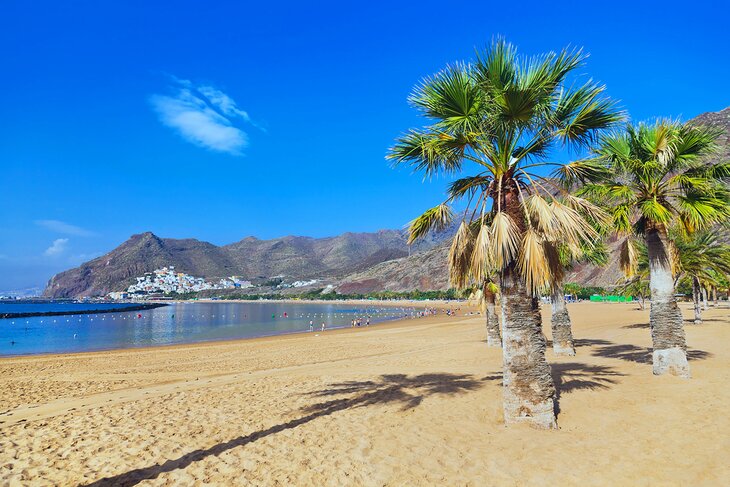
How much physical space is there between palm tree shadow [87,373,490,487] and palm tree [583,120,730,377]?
447cm

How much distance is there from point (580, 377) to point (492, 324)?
9090mm

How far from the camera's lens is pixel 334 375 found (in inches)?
545

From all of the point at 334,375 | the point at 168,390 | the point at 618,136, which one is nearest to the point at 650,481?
the point at 618,136

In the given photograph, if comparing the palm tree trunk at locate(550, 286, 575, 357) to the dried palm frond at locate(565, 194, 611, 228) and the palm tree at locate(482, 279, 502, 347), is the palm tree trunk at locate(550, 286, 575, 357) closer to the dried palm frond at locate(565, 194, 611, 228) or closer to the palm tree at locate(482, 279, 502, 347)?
the palm tree at locate(482, 279, 502, 347)

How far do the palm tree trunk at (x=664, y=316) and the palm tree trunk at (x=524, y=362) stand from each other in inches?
194

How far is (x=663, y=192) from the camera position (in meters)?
10.6

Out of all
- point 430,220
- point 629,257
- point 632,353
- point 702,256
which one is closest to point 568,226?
point 430,220

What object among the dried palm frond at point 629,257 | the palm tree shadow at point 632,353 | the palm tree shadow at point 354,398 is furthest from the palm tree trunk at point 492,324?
the dried palm frond at point 629,257

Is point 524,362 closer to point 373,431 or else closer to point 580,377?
point 373,431

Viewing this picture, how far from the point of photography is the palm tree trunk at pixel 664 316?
1023 cm

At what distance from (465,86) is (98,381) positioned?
16098 mm

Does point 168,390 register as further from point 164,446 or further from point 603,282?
point 603,282

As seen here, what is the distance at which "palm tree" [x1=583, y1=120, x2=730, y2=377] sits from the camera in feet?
33.2

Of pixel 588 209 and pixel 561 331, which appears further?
pixel 561 331
